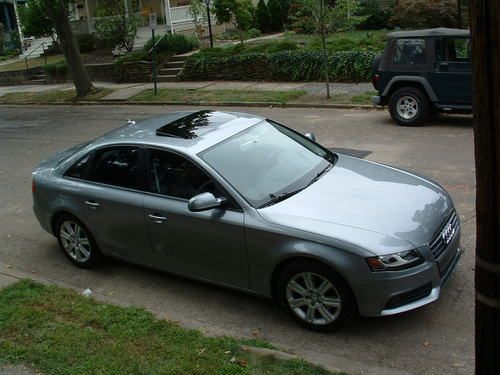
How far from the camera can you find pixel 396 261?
415 centimetres

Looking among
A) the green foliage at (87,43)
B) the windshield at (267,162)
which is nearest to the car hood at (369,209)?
the windshield at (267,162)

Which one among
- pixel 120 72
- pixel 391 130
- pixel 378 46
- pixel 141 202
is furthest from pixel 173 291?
pixel 120 72

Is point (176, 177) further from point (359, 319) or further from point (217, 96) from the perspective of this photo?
point (217, 96)

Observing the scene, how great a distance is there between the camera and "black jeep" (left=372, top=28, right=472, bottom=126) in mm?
Result: 10711

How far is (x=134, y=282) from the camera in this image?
579cm

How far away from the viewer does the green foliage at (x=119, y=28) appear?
2680 cm

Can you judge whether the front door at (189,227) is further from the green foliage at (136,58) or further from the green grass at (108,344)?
the green foliage at (136,58)

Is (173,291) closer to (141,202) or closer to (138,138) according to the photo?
(141,202)

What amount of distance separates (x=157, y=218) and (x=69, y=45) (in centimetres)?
1627

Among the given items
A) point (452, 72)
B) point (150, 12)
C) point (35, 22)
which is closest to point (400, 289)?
point (452, 72)

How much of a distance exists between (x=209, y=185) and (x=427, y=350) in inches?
84.3

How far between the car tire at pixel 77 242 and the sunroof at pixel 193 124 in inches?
52.3

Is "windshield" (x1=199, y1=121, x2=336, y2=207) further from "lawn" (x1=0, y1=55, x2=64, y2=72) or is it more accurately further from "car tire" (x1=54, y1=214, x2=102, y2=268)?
"lawn" (x1=0, y1=55, x2=64, y2=72)

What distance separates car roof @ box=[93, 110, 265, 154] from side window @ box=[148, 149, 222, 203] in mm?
106
